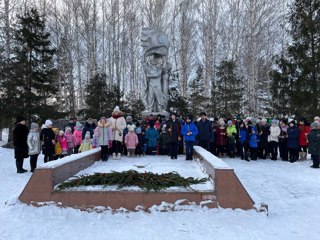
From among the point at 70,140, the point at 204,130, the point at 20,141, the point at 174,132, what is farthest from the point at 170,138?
the point at 20,141

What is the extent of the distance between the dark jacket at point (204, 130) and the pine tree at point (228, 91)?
1095 cm

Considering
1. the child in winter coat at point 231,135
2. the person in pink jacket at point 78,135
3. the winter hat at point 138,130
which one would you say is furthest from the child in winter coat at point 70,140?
the child in winter coat at point 231,135

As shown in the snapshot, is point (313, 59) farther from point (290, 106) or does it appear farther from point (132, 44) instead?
point (132, 44)

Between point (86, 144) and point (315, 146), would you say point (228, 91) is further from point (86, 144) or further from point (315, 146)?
point (86, 144)

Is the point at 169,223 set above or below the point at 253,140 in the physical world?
below

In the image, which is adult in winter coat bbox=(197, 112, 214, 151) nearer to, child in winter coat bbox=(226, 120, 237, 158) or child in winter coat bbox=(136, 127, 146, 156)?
child in winter coat bbox=(226, 120, 237, 158)

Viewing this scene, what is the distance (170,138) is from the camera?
1096 cm

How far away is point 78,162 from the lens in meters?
7.68

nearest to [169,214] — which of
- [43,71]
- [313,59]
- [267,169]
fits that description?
[267,169]

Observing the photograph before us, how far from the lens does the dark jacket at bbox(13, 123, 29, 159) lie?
9.55 m

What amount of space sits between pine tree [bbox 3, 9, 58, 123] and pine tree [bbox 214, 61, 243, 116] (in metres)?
10.5

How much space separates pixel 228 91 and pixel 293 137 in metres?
10.4

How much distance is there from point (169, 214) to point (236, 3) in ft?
92.2

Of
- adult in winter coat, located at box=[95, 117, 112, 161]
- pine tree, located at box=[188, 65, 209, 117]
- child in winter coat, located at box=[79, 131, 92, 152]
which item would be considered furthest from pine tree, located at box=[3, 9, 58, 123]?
pine tree, located at box=[188, 65, 209, 117]
